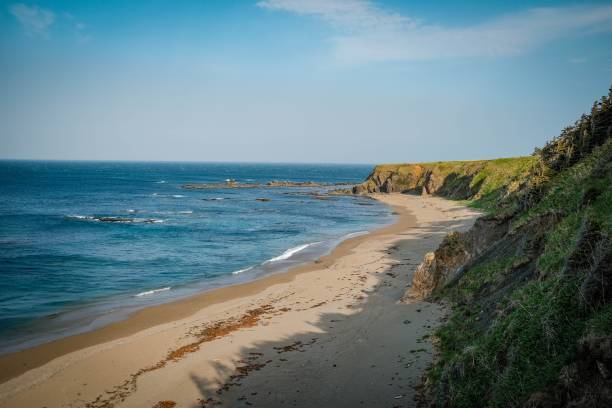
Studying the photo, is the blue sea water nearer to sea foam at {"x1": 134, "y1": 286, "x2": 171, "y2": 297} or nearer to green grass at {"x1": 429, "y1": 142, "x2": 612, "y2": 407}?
sea foam at {"x1": 134, "y1": 286, "x2": 171, "y2": 297}

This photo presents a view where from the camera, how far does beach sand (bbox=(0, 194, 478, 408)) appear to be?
1114 cm

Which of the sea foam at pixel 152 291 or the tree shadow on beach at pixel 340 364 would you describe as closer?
the tree shadow on beach at pixel 340 364

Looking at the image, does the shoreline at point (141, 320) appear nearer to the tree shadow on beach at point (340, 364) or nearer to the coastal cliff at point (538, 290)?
the tree shadow on beach at point (340, 364)

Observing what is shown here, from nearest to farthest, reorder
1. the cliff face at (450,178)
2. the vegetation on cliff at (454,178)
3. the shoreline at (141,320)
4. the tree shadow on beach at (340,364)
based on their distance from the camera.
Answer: the tree shadow on beach at (340,364), the shoreline at (141,320), the vegetation on cliff at (454,178), the cliff face at (450,178)

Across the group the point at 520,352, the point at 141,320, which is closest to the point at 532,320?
the point at 520,352

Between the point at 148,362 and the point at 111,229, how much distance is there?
3369 cm

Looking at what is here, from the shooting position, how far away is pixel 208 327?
17.5 meters

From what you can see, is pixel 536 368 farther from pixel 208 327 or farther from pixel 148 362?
pixel 208 327

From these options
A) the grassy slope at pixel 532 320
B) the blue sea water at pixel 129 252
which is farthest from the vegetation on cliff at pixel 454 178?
the grassy slope at pixel 532 320

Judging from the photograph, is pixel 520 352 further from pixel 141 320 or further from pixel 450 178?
pixel 450 178

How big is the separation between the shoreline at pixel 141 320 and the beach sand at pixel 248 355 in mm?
76

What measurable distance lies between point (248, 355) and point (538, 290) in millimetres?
8885

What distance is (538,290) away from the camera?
28.4ft

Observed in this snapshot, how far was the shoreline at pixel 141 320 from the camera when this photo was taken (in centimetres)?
1497
